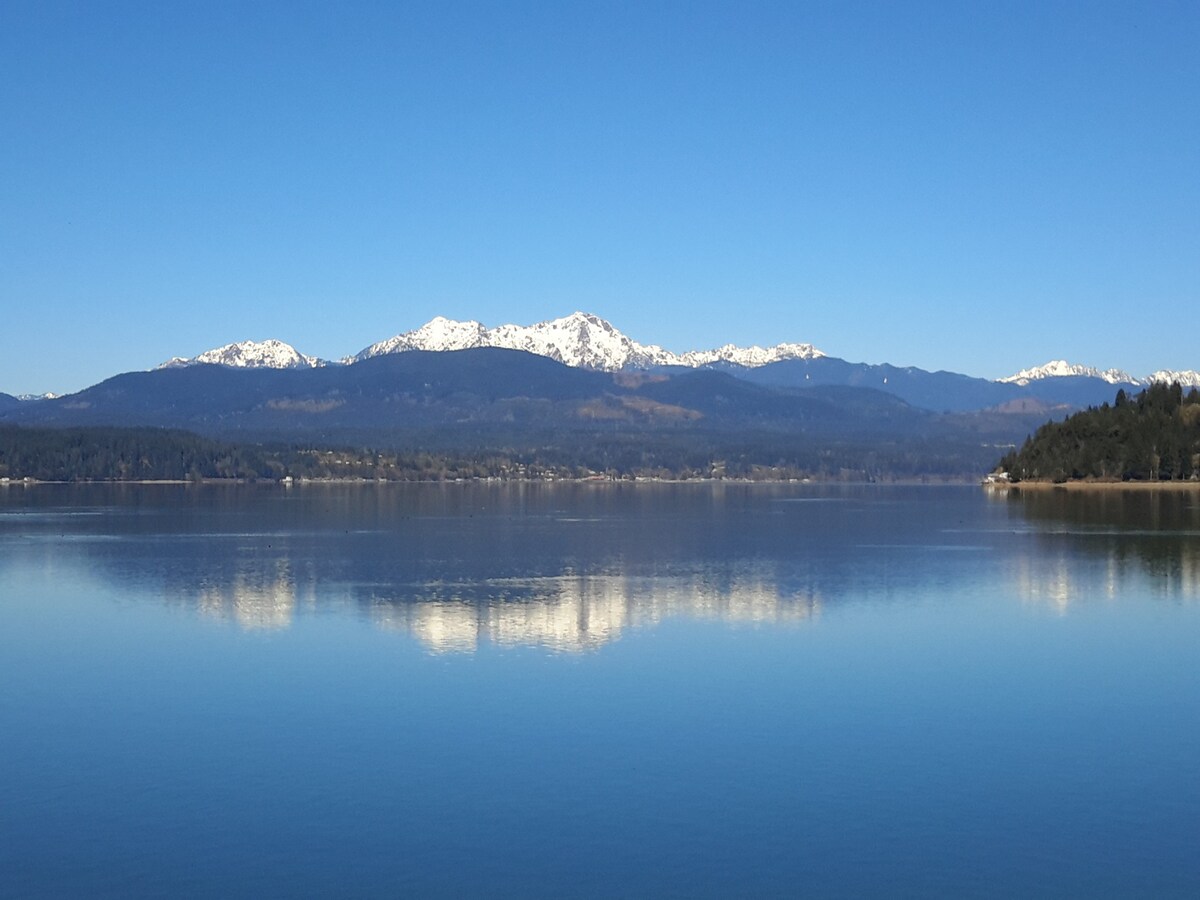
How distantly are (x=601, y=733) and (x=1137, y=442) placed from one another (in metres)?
168

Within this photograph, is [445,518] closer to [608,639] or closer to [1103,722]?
[608,639]

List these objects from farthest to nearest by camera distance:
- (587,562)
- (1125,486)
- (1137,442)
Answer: (1125,486) < (1137,442) < (587,562)

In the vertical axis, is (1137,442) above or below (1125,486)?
→ above

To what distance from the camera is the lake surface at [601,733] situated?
2228 centimetres

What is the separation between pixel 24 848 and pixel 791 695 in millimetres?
20362

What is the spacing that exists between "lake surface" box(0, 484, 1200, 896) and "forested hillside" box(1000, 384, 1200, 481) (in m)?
117

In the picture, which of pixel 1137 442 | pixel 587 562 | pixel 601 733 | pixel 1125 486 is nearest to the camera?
pixel 601 733

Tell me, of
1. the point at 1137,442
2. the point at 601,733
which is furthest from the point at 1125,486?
the point at 601,733

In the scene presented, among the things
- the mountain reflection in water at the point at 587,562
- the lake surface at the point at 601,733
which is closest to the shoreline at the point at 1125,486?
the mountain reflection in water at the point at 587,562

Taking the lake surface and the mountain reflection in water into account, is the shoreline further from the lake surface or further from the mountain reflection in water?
the lake surface

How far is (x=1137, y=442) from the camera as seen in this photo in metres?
182

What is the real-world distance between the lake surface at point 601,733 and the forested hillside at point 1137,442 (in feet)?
385

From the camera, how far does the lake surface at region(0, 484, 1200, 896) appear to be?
22.3 metres

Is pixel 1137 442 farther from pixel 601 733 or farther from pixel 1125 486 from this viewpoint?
pixel 601 733
